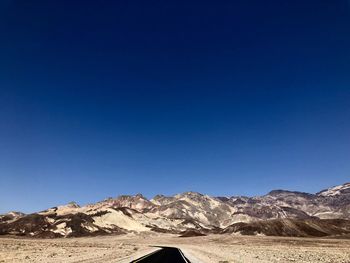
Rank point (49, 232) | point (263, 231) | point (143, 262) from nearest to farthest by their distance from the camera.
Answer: point (143, 262) → point (263, 231) → point (49, 232)

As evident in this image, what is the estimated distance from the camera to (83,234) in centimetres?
18300

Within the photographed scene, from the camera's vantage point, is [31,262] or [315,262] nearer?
[31,262]

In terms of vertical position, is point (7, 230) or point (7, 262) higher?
point (7, 230)

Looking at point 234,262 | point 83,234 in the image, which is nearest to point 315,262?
point 234,262

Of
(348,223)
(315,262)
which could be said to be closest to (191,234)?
(348,223)

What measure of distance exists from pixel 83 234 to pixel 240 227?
7946 cm

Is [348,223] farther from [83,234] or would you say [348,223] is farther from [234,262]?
[234,262]

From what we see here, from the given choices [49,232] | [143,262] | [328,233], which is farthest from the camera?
[49,232]

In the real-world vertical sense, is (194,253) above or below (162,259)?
above

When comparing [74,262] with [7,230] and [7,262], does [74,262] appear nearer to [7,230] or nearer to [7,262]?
[7,262]

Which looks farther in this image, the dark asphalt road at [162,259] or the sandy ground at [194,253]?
the sandy ground at [194,253]

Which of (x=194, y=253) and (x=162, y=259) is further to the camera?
(x=194, y=253)

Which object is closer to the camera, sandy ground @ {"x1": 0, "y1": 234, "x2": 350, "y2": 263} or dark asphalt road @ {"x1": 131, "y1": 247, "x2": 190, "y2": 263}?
dark asphalt road @ {"x1": 131, "y1": 247, "x2": 190, "y2": 263}

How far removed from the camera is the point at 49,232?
589 ft
